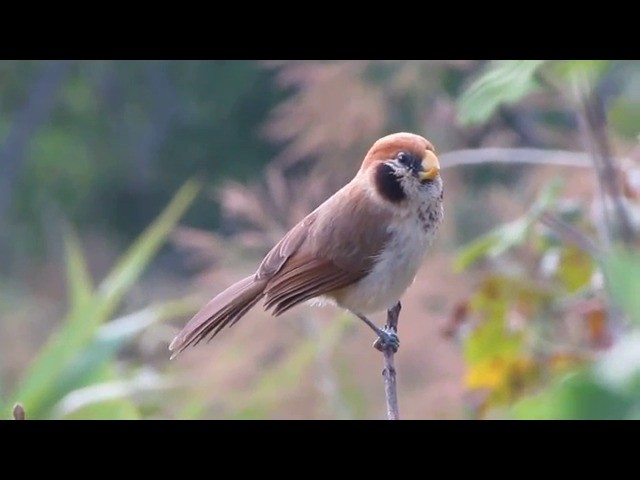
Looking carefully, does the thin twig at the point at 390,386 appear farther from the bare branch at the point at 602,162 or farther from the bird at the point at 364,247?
the bird at the point at 364,247

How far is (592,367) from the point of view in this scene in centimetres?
47

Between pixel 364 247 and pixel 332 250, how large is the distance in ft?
0.25

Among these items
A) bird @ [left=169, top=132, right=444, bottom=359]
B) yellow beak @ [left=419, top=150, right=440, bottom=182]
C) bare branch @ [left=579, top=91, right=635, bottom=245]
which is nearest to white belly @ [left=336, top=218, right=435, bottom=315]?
bird @ [left=169, top=132, right=444, bottom=359]

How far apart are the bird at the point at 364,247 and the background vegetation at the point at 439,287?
0.43 ft

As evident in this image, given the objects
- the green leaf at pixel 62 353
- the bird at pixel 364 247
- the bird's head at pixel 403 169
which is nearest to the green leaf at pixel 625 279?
the bird's head at pixel 403 169

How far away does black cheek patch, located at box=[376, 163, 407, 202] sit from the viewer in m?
2.33

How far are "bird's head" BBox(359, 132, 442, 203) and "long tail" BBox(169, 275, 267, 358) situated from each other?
1.15 ft

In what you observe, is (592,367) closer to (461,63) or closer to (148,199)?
(461,63)

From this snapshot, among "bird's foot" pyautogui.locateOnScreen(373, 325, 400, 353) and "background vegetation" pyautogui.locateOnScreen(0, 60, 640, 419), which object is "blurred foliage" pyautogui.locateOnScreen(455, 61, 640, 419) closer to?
"background vegetation" pyautogui.locateOnScreen(0, 60, 640, 419)

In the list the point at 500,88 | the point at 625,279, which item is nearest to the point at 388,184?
the point at 500,88

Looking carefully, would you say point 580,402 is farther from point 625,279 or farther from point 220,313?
point 220,313
